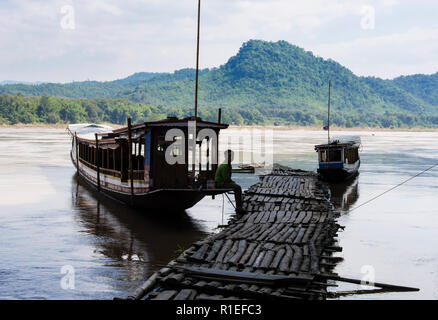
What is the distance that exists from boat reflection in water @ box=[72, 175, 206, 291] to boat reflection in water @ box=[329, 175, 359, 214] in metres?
7.24

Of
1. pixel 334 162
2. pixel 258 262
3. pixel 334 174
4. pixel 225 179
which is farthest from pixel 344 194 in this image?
pixel 258 262

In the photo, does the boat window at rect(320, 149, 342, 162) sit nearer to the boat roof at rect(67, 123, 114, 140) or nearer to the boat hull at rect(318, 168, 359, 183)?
the boat hull at rect(318, 168, 359, 183)

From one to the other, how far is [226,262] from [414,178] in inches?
1054

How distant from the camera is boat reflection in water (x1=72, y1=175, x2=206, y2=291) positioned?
12.7 metres

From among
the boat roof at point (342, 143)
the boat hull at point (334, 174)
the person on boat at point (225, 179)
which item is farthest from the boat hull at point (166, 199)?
the boat roof at point (342, 143)

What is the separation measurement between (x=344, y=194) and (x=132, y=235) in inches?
530

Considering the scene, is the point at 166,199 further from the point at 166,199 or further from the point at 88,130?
the point at 88,130

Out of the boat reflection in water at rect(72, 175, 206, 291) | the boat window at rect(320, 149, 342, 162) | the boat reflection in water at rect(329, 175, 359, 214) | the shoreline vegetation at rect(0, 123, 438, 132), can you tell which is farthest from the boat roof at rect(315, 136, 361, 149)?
the shoreline vegetation at rect(0, 123, 438, 132)

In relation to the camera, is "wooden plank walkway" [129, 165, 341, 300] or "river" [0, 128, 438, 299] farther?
"river" [0, 128, 438, 299]

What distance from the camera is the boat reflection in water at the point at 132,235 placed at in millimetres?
12656

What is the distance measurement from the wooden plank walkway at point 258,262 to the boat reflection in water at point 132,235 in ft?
5.09

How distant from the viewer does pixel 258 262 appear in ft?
34.0

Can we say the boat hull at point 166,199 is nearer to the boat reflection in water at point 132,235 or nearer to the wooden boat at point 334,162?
the boat reflection in water at point 132,235
